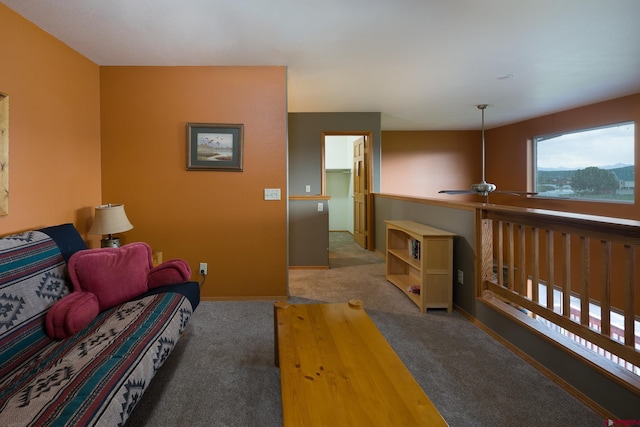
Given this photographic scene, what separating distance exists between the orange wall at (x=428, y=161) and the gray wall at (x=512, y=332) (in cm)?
311

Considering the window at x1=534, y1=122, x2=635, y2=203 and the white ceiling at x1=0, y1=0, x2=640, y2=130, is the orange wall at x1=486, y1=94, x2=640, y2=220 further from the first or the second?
the white ceiling at x1=0, y1=0, x2=640, y2=130

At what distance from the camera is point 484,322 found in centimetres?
270

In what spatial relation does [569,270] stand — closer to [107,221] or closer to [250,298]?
[250,298]

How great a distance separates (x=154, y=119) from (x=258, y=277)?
185 cm

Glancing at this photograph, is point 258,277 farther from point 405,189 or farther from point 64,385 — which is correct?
point 405,189

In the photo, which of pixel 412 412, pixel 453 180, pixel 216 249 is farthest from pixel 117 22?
pixel 453 180

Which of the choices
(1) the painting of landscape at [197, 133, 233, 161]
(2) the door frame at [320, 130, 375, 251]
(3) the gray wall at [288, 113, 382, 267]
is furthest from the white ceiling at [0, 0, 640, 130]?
(2) the door frame at [320, 130, 375, 251]

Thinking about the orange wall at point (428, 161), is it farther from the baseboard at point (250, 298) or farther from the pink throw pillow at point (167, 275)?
the pink throw pillow at point (167, 275)

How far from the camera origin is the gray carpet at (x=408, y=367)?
1.69 meters

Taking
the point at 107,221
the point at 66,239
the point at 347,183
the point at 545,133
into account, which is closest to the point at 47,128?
the point at 107,221

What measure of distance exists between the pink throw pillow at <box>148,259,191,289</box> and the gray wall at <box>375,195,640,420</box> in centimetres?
217

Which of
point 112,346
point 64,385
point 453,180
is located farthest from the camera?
point 453,180

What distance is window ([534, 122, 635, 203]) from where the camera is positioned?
478 centimetres

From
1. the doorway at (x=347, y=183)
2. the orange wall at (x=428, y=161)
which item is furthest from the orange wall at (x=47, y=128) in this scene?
the orange wall at (x=428, y=161)
